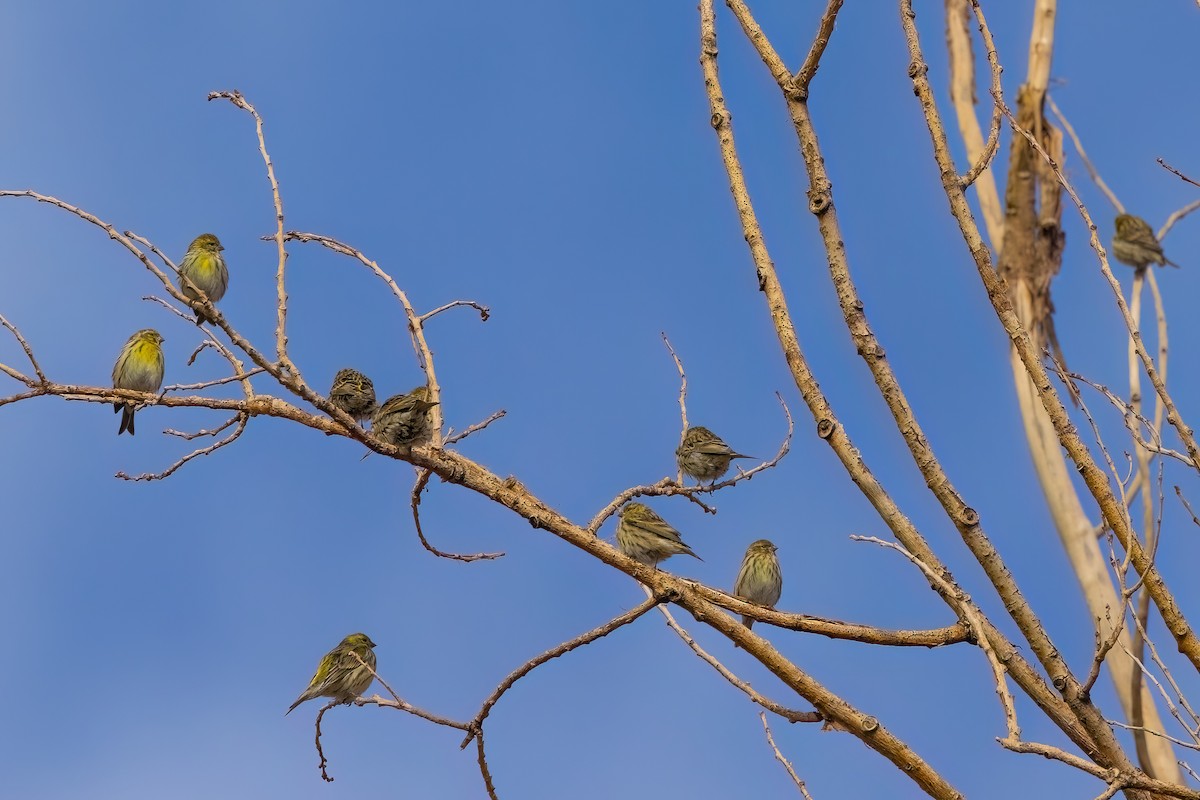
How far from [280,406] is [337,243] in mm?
958

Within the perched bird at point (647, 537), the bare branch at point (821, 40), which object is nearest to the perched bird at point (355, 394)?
the perched bird at point (647, 537)

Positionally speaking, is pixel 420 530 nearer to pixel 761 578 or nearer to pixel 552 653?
pixel 552 653

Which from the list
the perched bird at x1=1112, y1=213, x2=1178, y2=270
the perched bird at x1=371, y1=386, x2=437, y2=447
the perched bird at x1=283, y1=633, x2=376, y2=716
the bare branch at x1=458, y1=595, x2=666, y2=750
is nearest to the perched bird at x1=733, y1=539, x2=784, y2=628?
the perched bird at x1=283, y1=633, x2=376, y2=716

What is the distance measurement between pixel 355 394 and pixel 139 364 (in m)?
2.98

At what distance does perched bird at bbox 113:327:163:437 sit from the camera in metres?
12.2

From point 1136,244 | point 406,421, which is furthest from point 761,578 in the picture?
point 1136,244

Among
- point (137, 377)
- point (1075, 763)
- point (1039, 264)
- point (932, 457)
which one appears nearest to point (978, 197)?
point (1039, 264)

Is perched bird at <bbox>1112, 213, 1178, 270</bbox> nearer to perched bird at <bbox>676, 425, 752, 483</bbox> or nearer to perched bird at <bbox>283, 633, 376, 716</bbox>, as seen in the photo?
perched bird at <bbox>676, 425, 752, 483</bbox>

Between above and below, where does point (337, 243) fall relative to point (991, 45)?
above

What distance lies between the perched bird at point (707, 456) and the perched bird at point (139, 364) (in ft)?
16.9

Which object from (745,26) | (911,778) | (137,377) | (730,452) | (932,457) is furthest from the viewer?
(137,377)

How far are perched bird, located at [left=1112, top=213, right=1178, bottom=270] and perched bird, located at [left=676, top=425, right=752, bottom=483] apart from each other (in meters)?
7.17

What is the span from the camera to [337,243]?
267 inches

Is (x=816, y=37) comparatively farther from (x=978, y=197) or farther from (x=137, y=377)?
(x=978, y=197)
